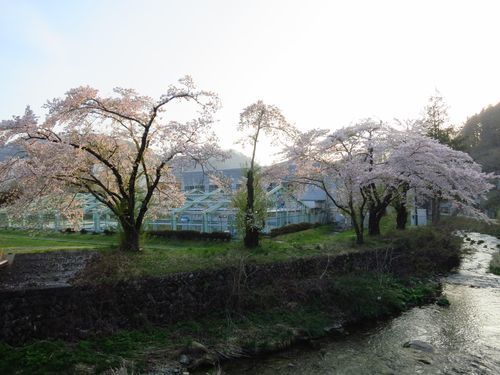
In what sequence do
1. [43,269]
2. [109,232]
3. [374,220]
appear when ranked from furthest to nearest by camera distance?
[109,232] → [374,220] → [43,269]

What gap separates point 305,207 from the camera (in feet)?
95.7

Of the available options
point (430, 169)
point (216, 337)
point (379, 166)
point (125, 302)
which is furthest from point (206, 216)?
point (216, 337)

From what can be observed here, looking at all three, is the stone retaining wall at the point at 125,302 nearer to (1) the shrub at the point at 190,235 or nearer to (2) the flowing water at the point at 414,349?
(2) the flowing water at the point at 414,349

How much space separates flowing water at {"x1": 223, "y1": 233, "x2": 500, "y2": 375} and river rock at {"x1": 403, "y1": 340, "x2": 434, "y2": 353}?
63mm

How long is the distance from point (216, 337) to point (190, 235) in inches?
514

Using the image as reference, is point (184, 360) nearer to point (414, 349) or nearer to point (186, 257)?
point (186, 257)

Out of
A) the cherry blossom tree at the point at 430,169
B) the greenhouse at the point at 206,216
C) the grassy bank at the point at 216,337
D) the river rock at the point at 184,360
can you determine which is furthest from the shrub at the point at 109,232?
the river rock at the point at 184,360

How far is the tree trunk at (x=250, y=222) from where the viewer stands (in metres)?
14.1

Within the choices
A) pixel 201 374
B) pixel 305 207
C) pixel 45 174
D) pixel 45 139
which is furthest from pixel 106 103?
pixel 305 207

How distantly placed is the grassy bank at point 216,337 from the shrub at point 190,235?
383 inches

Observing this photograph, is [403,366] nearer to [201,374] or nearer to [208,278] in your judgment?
[201,374]

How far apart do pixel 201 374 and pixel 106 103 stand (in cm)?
809

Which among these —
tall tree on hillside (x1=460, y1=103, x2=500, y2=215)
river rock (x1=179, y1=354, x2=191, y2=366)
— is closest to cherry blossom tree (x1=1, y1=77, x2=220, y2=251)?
river rock (x1=179, y1=354, x2=191, y2=366)

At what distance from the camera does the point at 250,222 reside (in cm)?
1408
